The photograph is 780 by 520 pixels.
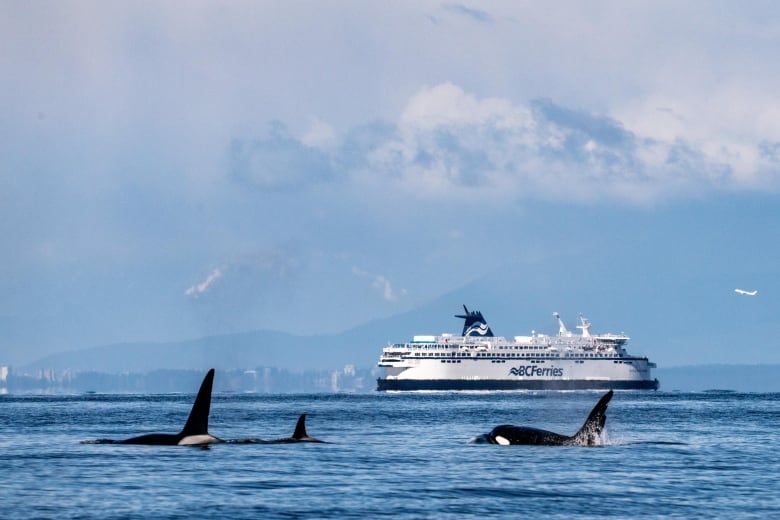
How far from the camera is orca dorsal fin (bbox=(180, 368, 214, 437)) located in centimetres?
4100

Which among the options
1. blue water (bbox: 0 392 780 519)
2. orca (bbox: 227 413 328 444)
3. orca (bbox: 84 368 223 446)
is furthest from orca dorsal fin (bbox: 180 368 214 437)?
orca (bbox: 227 413 328 444)

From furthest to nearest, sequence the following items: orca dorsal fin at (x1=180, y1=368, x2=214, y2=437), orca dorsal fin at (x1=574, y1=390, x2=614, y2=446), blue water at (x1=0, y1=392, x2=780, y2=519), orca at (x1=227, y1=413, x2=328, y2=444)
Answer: orca dorsal fin at (x1=574, y1=390, x2=614, y2=446)
orca at (x1=227, y1=413, x2=328, y2=444)
orca dorsal fin at (x1=180, y1=368, x2=214, y2=437)
blue water at (x1=0, y1=392, x2=780, y2=519)

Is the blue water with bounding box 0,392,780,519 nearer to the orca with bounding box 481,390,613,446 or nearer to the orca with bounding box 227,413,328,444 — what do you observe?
the orca with bounding box 227,413,328,444

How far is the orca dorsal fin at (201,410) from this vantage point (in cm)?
4100

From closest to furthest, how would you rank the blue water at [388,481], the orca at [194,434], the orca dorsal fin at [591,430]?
the blue water at [388,481]
the orca at [194,434]
the orca dorsal fin at [591,430]

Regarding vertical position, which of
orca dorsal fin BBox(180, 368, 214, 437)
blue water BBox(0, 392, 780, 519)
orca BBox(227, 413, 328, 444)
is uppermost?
orca dorsal fin BBox(180, 368, 214, 437)

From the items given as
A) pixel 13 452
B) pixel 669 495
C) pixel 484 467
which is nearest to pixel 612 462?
pixel 484 467

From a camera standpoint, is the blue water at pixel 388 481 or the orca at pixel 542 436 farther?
the orca at pixel 542 436

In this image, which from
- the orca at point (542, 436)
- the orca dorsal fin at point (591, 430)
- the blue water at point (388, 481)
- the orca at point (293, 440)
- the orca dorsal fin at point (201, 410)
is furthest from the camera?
the orca at point (542, 436)

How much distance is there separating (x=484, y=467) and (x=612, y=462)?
194 inches

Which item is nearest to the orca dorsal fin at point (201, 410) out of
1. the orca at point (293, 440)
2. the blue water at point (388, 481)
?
the blue water at point (388, 481)

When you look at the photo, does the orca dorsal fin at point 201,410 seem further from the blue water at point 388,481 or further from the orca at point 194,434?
the blue water at point 388,481

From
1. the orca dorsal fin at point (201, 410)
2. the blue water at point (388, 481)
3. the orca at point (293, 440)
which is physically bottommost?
the blue water at point (388, 481)

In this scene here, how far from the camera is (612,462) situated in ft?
138
